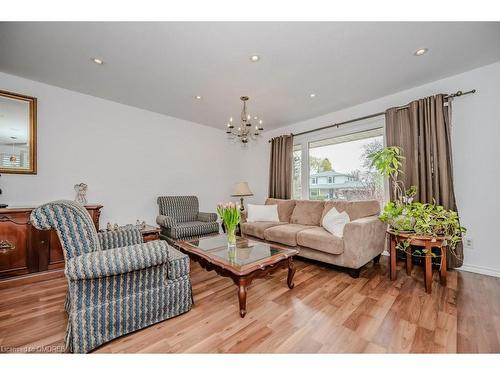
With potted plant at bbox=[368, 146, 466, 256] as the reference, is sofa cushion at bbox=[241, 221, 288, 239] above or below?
below

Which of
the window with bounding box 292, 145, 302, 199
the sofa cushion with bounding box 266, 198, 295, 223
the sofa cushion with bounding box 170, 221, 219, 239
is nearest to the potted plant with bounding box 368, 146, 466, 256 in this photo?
the sofa cushion with bounding box 266, 198, 295, 223

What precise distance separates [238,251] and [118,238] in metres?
1.15

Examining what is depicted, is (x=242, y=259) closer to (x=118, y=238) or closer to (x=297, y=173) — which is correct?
(x=118, y=238)

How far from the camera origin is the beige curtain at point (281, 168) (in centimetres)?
421

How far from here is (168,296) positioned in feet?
5.21

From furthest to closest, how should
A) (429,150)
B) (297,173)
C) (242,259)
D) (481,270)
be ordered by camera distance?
(297,173) → (429,150) → (481,270) → (242,259)

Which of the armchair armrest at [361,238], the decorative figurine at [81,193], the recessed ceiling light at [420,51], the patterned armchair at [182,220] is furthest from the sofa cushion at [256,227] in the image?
the recessed ceiling light at [420,51]

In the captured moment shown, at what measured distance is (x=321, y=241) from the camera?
2.47 m

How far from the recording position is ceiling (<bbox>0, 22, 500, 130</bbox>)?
1.79 m

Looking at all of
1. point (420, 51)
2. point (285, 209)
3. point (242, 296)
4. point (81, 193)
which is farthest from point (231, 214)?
point (420, 51)

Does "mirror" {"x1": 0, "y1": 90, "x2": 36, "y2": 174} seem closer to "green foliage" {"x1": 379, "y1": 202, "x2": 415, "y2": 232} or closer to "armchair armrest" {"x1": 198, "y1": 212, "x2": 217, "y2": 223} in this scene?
"armchair armrest" {"x1": 198, "y1": 212, "x2": 217, "y2": 223}

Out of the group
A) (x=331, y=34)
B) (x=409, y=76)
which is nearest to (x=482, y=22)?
(x=409, y=76)
